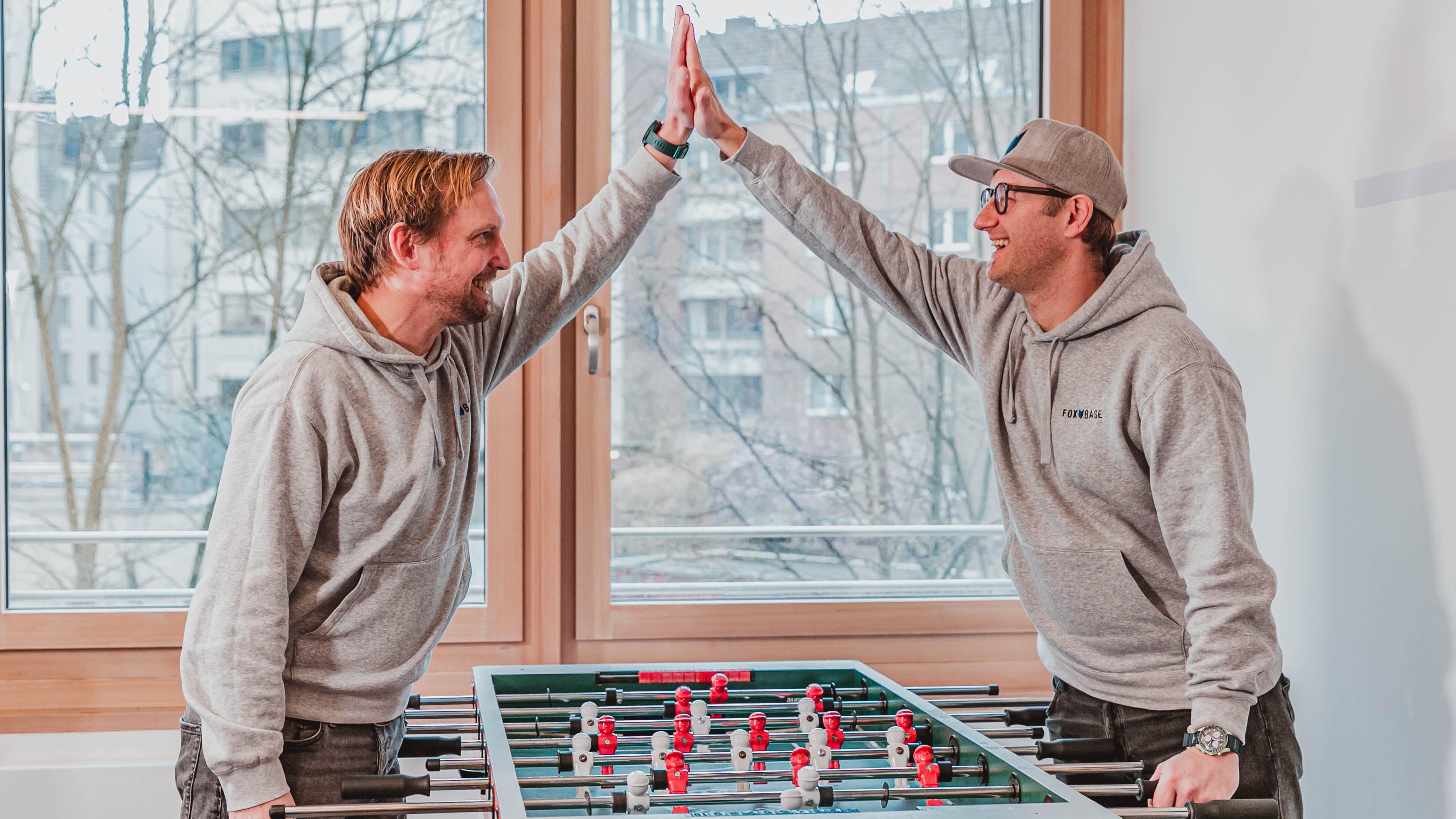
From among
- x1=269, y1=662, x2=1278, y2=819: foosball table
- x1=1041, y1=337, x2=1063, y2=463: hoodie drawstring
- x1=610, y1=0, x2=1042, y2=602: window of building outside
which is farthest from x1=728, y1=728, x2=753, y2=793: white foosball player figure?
x1=610, y1=0, x2=1042, y2=602: window of building outside

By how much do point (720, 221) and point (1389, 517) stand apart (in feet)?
5.27

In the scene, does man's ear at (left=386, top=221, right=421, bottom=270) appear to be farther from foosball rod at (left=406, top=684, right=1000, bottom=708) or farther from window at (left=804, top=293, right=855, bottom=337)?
window at (left=804, top=293, right=855, bottom=337)

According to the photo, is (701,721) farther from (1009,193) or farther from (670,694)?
(1009,193)

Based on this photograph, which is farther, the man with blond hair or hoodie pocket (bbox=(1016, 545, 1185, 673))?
hoodie pocket (bbox=(1016, 545, 1185, 673))

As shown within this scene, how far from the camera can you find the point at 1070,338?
1.92 meters

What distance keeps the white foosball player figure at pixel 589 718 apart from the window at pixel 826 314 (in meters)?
1.29

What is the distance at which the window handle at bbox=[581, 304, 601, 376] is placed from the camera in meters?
2.74

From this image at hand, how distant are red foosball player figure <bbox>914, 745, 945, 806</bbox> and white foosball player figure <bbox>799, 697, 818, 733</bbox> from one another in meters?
0.26

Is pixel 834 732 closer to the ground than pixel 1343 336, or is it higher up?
closer to the ground

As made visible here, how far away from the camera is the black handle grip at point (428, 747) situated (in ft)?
5.90

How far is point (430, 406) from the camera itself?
1795 mm

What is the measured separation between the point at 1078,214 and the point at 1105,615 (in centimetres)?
66

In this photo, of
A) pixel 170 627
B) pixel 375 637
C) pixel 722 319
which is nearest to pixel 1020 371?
pixel 722 319

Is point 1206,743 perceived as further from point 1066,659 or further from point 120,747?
point 120,747
